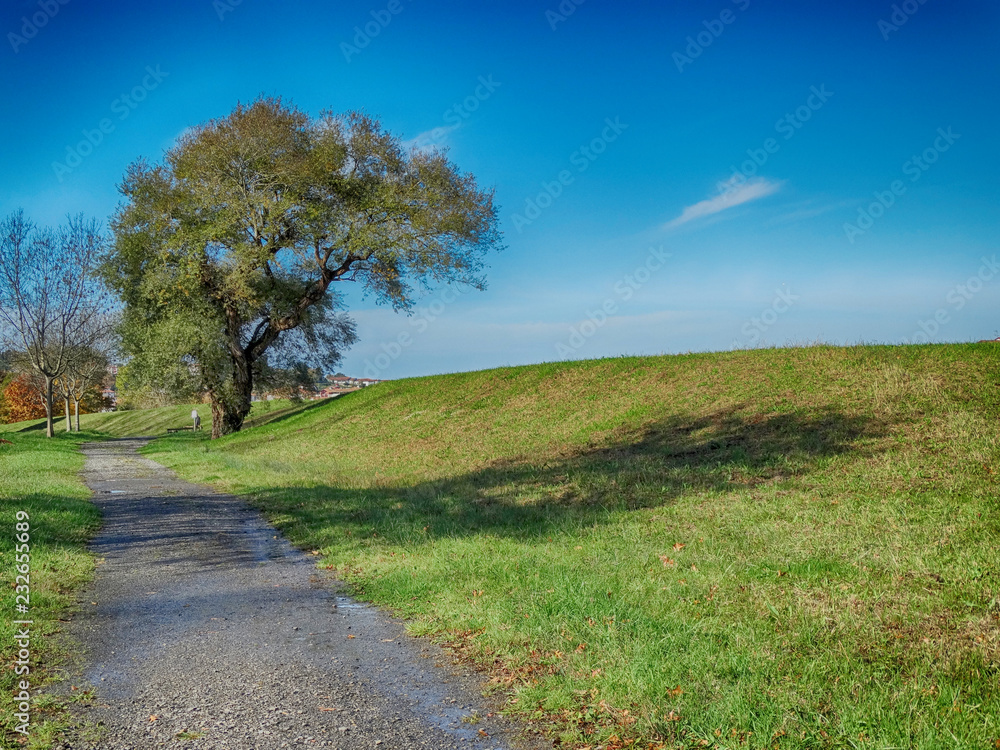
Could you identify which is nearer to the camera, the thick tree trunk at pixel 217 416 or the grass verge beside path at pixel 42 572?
the grass verge beside path at pixel 42 572

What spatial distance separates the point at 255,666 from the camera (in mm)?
5230

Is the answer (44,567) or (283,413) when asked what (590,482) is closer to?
(44,567)

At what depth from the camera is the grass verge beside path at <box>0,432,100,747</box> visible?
450cm

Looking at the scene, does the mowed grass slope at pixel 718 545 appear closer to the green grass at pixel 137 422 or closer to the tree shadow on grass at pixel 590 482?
the tree shadow on grass at pixel 590 482

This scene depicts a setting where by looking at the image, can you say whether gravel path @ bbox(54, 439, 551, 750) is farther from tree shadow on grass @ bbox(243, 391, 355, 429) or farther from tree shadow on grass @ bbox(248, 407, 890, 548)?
tree shadow on grass @ bbox(243, 391, 355, 429)

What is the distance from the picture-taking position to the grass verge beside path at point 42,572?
4496 mm

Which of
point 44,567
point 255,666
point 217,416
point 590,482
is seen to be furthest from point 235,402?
point 255,666

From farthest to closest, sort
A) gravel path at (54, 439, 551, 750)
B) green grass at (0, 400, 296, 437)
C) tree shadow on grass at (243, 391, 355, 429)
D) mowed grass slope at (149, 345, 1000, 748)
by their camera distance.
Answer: green grass at (0, 400, 296, 437)
tree shadow on grass at (243, 391, 355, 429)
mowed grass slope at (149, 345, 1000, 748)
gravel path at (54, 439, 551, 750)

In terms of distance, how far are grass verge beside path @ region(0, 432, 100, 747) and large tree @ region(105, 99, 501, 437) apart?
16.0 metres

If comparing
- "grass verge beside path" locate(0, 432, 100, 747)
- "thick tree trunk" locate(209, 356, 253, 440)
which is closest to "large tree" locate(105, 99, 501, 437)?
"thick tree trunk" locate(209, 356, 253, 440)

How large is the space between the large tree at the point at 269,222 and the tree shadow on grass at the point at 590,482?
1654cm

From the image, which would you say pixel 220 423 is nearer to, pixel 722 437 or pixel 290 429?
pixel 290 429

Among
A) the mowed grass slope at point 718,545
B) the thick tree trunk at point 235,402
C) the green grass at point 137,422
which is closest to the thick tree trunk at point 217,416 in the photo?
the thick tree trunk at point 235,402

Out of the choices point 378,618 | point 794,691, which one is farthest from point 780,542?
point 378,618
